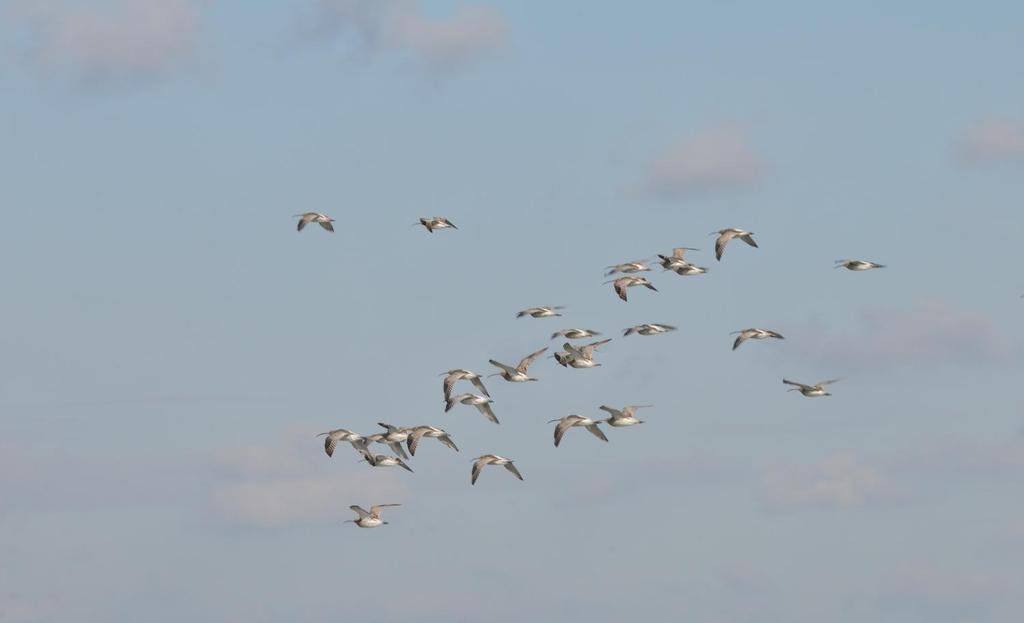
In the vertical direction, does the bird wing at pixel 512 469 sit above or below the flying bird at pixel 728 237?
below

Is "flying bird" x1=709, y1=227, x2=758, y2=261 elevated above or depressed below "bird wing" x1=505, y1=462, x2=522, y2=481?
above

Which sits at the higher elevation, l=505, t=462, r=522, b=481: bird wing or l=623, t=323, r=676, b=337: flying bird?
l=623, t=323, r=676, b=337: flying bird

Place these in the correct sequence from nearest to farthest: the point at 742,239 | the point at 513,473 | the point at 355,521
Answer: the point at 513,473 → the point at 742,239 → the point at 355,521

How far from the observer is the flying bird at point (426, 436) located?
173 meters

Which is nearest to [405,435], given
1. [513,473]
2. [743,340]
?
[513,473]

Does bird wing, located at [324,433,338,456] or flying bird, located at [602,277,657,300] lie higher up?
flying bird, located at [602,277,657,300]

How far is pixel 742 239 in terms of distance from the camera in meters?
169

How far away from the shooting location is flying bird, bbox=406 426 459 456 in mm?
172625

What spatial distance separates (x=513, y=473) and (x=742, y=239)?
90.3 ft

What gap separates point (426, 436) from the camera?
173 m

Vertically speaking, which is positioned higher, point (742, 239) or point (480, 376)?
point (742, 239)

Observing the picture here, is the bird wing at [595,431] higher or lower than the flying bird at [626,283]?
lower

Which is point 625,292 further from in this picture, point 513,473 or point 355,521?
point 355,521

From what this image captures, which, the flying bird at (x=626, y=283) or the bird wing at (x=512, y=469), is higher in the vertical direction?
the flying bird at (x=626, y=283)
